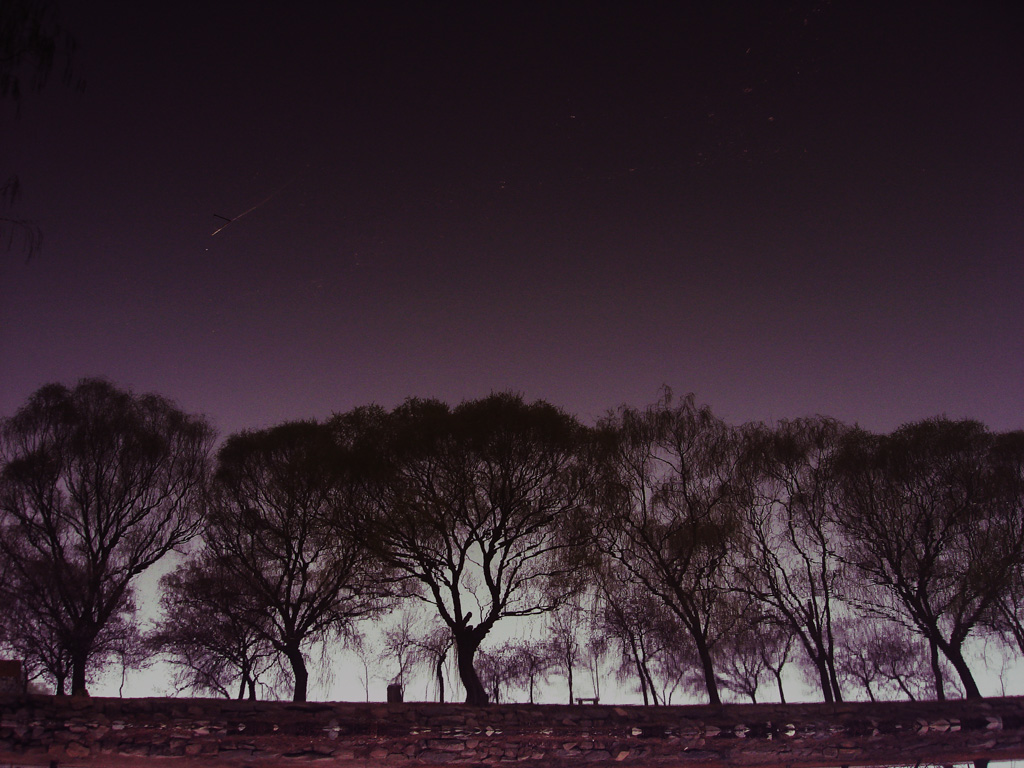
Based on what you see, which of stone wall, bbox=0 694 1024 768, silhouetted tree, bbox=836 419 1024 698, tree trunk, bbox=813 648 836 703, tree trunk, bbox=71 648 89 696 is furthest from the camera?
silhouetted tree, bbox=836 419 1024 698

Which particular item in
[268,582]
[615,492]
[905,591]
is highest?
[615,492]

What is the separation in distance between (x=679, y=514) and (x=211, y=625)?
56.1 feet

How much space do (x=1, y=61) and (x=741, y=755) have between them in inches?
844

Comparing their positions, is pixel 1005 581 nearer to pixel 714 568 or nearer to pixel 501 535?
pixel 714 568

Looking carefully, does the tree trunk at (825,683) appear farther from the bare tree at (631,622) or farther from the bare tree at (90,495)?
the bare tree at (90,495)

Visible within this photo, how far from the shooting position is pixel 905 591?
24.4 m

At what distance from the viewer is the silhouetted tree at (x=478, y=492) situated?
76.6 ft

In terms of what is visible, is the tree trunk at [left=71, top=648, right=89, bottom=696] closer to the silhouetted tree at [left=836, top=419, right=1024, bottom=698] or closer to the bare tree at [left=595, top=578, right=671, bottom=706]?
the bare tree at [left=595, top=578, right=671, bottom=706]

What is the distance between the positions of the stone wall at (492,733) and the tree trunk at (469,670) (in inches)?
89.2

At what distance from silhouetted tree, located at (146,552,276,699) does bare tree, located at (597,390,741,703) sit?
12.9m

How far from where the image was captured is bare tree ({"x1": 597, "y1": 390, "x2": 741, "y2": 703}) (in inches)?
931

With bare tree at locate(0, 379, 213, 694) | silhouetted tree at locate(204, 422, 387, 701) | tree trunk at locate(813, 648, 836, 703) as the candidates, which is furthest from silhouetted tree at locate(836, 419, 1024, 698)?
bare tree at locate(0, 379, 213, 694)

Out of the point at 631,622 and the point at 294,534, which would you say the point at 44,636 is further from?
the point at 631,622

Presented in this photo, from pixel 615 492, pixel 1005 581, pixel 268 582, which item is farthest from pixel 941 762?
pixel 268 582
